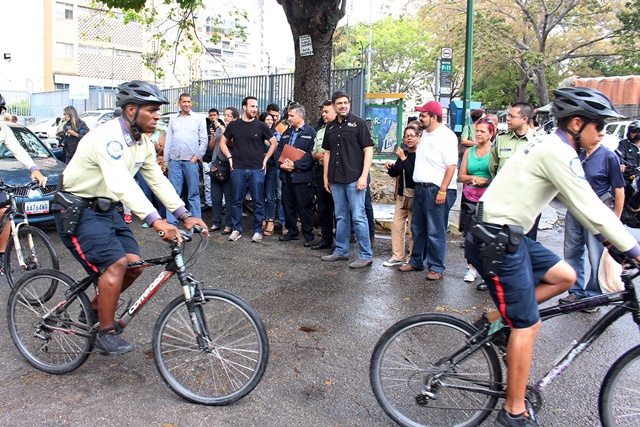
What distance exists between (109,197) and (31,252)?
7.31 feet

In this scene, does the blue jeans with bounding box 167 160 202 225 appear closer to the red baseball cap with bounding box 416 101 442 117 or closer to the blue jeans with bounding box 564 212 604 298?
the red baseball cap with bounding box 416 101 442 117

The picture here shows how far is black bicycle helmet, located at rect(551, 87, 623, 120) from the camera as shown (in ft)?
10.1

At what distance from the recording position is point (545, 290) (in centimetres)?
339

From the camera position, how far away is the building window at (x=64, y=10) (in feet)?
157

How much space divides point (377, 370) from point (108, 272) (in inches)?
73.1

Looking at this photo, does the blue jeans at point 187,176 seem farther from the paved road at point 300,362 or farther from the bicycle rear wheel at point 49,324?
the bicycle rear wheel at point 49,324

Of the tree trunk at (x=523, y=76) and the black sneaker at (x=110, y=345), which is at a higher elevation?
the tree trunk at (x=523, y=76)

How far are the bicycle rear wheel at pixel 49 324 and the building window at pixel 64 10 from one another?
50.5 meters

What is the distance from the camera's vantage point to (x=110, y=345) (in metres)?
3.87

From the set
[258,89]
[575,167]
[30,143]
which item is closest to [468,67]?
[258,89]

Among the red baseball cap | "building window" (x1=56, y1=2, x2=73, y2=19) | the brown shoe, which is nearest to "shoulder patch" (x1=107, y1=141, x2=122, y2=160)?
the red baseball cap

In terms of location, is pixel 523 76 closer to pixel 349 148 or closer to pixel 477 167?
pixel 349 148

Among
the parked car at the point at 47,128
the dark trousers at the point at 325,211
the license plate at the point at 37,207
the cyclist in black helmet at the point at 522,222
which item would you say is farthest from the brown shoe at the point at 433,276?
the parked car at the point at 47,128

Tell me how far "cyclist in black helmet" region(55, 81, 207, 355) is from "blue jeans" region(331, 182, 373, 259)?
3.51 metres
